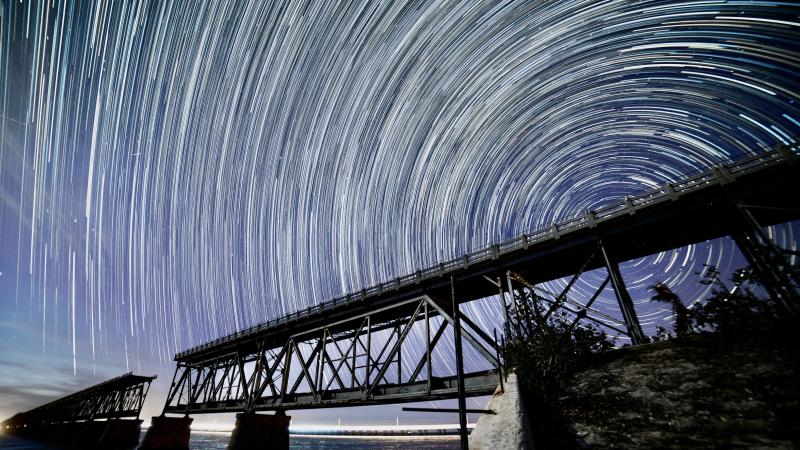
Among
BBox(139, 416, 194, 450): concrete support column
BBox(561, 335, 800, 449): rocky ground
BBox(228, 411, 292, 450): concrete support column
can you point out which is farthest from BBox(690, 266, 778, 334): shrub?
BBox(139, 416, 194, 450): concrete support column

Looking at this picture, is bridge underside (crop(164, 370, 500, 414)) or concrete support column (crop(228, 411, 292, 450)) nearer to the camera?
bridge underside (crop(164, 370, 500, 414))

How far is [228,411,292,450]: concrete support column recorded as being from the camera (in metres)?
21.3

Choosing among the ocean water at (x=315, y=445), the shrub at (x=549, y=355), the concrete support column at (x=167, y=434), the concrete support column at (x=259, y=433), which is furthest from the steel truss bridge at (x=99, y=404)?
the shrub at (x=549, y=355)

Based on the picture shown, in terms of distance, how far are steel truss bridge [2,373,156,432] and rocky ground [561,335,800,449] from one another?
52.1 metres

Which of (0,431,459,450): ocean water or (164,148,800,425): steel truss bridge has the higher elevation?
(164,148,800,425): steel truss bridge

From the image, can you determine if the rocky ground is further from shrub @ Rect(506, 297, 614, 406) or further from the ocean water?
the ocean water

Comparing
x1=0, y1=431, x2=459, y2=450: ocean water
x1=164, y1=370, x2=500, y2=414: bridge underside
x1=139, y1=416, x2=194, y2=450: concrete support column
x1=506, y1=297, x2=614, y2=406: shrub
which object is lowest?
x1=0, y1=431, x2=459, y2=450: ocean water

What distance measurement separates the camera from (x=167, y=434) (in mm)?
30125

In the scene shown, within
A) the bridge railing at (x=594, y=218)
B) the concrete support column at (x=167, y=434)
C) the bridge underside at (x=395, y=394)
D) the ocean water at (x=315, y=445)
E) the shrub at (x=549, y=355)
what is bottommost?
the ocean water at (x=315, y=445)

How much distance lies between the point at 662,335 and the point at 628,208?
19.6 ft

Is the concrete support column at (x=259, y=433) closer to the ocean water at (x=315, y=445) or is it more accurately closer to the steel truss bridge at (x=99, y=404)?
the steel truss bridge at (x=99, y=404)

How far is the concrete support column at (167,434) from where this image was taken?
28955 millimetres

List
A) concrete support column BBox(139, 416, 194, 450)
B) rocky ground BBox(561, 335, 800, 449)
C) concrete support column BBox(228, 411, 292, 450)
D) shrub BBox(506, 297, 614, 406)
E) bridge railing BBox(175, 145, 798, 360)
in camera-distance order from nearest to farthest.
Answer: rocky ground BBox(561, 335, 800, 449)
shrub BBox(506, 297, 614, 406)
bridge railing BBox(175, 145, 798, 360)
concrete support column BBox(228, 411, 292, 450)
concrete support column BBox(139, 416, 194, 450)

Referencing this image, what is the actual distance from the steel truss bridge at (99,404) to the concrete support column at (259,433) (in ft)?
92.9
